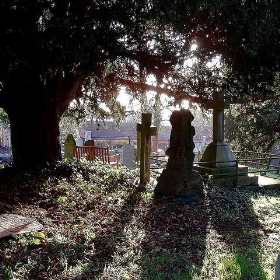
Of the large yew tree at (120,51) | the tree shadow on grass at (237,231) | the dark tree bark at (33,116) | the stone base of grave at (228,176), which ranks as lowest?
the tree shadow on grass at (237,231)

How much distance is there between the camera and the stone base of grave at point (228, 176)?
10.2 m

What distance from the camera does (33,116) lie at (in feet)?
32.2

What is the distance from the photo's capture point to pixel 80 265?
14.0 ft

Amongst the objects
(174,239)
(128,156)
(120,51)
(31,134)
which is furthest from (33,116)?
(128,156)

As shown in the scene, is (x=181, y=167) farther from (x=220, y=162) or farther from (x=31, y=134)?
(x=31, y=134)

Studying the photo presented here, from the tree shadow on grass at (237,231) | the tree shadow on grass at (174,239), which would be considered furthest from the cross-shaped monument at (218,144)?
the tree shadow on grass at (174,239)

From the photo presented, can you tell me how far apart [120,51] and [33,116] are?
13.6 ft

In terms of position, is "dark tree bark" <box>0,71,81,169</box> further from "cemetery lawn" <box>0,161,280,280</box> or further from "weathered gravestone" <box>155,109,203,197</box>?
"weathered gravestone" <box>155,109,203,197</box>

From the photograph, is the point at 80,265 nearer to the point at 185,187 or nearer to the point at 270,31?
the point at 185,187

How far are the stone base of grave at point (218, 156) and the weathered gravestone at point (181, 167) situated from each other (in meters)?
2.44

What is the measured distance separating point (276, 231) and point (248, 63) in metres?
4.78

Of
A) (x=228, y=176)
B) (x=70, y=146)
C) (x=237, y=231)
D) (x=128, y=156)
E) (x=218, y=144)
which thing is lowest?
(x=237, y=231)

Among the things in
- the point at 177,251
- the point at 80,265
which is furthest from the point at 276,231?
the point at 80,265

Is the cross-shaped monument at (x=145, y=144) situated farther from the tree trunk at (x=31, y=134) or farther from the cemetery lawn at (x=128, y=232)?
the tree trunk at (x=31, y=134)
